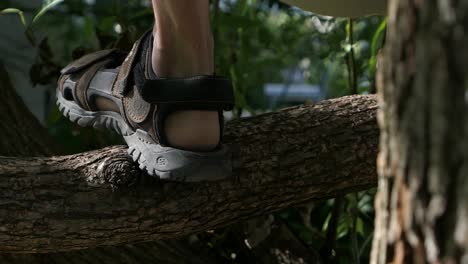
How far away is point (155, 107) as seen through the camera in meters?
1.31

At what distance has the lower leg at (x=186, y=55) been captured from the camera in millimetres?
1265

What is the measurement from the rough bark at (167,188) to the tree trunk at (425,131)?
61cm

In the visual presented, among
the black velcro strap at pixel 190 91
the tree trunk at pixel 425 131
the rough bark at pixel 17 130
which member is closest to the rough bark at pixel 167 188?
the black velcro strap at pixel 190 91

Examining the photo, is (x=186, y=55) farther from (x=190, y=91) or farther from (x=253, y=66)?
(x=253, y=66)

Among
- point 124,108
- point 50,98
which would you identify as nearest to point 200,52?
point 124,108

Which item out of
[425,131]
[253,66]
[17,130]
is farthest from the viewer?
[253,66]

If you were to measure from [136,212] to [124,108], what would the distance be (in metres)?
0.21

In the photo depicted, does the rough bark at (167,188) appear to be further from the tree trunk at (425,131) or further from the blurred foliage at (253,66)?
the tree trunk at (425,131)

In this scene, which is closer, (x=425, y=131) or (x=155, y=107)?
(x=425, y=131)

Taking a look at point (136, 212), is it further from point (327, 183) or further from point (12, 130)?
point (12, 130)

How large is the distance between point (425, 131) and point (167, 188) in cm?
70

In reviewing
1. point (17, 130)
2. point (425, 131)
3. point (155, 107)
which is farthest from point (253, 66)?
point (425, 131)

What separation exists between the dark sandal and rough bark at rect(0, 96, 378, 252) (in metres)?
0.05

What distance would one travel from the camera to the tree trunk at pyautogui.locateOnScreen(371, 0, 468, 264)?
2.15 ft
